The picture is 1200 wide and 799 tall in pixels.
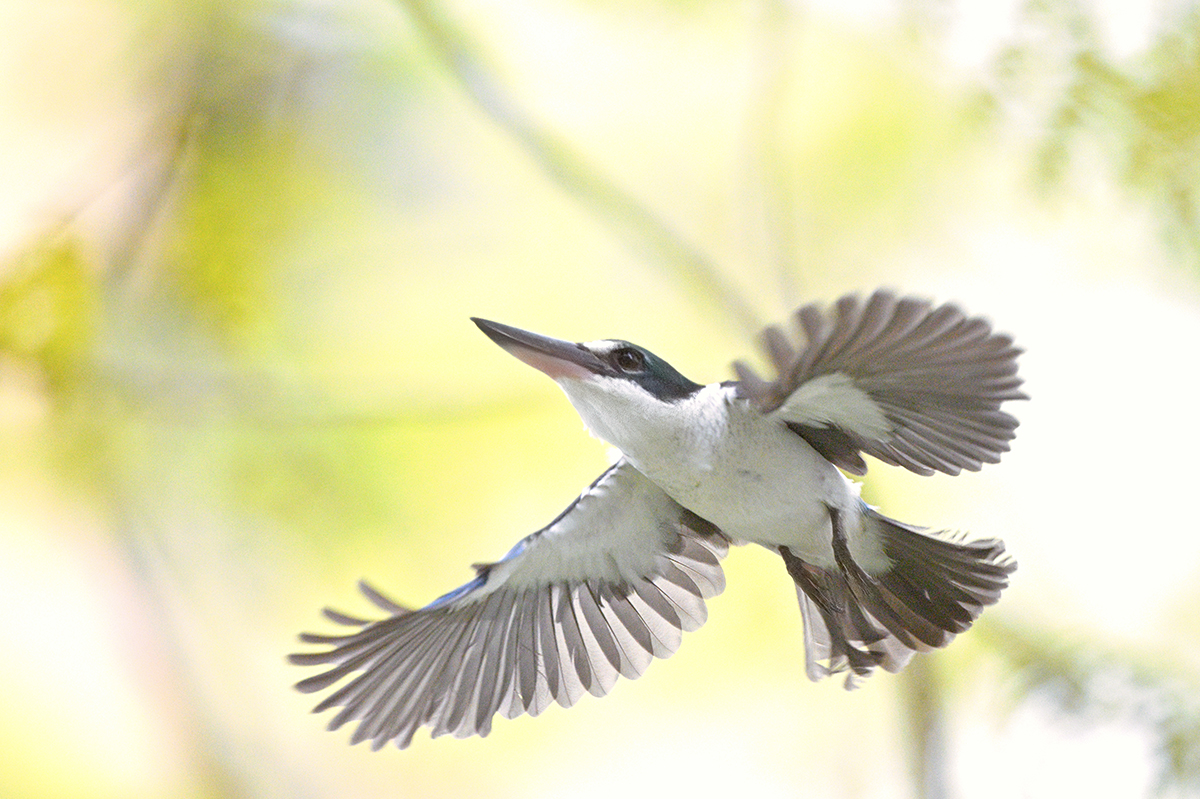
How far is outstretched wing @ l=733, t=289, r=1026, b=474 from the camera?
826mm

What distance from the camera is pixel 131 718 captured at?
2.95 m

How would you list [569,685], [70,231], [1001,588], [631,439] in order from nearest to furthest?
[631,439] < [1001,588] < [569,685] < [70,231]

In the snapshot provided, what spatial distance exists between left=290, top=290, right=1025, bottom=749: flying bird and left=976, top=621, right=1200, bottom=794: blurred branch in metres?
0.72

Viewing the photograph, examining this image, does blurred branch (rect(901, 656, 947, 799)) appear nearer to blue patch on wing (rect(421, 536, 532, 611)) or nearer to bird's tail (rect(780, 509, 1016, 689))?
bird's tail (rect(780, 509, 1016, 689))

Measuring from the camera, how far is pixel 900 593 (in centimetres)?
118

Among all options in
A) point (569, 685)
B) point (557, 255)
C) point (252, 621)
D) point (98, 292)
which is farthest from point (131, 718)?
point (569, 685)

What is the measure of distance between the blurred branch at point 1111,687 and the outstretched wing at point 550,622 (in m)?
0.79

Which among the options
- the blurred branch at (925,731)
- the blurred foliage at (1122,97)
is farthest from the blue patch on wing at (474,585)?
the blurred foliage at (1122,97)

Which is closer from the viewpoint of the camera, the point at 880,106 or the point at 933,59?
the point at 933,59

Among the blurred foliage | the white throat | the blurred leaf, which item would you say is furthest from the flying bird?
the blurred leaf

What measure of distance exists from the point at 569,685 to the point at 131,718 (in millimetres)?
2106

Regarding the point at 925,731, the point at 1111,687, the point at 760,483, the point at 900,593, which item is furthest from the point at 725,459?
the point at 1111,687

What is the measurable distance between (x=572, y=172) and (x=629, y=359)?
129cm

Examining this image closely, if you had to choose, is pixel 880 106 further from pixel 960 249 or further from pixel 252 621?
pixel 252 621
